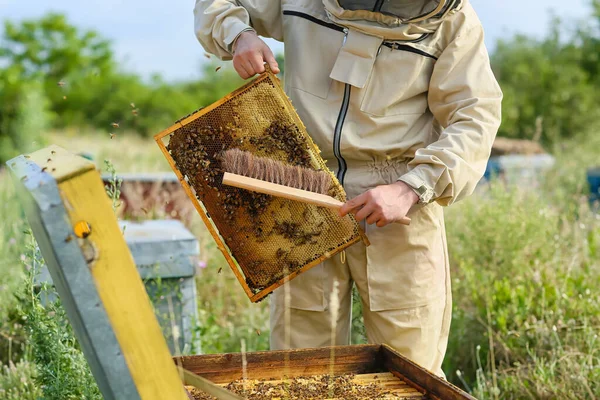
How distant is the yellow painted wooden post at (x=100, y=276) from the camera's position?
Result: 1.23m

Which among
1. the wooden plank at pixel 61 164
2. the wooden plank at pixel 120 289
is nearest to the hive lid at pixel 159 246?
the wooden plank at pixel 61 164

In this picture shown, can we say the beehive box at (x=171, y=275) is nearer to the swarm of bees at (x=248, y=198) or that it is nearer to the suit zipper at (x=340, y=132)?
the swarm of bees at (x=248, y=198)

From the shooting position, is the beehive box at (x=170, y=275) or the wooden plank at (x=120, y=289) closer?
the wooden plank at (x=120, y=289)

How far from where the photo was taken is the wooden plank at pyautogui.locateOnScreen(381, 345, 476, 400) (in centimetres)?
194

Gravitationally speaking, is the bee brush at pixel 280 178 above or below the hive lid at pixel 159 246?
above

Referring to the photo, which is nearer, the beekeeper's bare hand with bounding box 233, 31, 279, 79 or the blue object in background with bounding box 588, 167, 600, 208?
the beekeeper's bare hand with bounding box 233, 31, 279, 79

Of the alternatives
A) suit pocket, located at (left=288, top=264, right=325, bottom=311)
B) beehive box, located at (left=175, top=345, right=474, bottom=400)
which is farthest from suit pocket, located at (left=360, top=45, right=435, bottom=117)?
beehive box, located at (left=175, top=345, right=474, bottom=400)

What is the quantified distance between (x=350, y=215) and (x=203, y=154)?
619 millimetres

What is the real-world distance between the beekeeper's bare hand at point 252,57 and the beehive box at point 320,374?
108 cm

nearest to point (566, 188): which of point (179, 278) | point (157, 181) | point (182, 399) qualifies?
point (157, 181)

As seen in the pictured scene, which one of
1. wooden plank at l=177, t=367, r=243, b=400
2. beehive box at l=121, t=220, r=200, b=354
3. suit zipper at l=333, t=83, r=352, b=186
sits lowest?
beehive box at l=121, t=220, r=200, b=354

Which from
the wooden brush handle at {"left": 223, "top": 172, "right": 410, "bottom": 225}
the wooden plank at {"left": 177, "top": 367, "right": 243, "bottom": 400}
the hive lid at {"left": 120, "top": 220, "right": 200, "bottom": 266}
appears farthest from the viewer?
the hive lid at {"left": 120, "top": 220, "right": 200, "bottom": 266}

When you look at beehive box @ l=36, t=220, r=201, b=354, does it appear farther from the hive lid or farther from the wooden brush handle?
the wooden brush handle

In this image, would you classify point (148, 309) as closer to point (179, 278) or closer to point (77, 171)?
point (77, 171)
